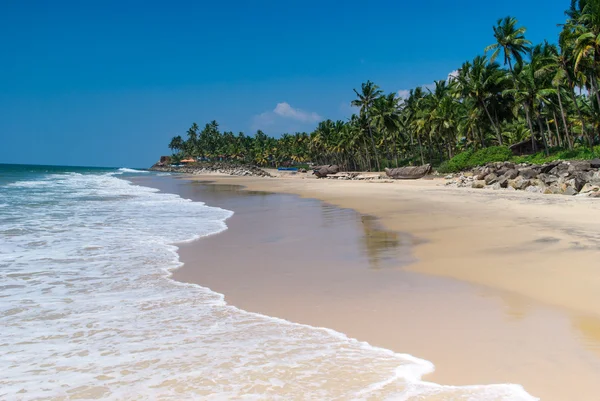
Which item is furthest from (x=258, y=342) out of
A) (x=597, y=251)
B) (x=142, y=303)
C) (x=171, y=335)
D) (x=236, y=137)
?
(x=236, y=137)

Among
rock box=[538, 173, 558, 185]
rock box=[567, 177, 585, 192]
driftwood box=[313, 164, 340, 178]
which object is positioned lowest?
rock box=[567, 177, 585, 192]

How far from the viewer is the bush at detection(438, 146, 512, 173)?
125ft

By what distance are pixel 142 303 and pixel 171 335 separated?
132 cm

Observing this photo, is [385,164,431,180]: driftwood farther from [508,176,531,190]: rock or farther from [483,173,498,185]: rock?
[508,176,531,190]: rock

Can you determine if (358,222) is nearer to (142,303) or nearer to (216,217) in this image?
(216,217)

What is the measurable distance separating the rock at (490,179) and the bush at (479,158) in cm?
1276

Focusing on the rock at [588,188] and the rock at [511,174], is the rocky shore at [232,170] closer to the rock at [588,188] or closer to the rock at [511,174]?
the rock at [511,174]

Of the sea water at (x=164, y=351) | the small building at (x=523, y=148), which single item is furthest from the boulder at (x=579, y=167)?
the sea water at (x=164, y=351)

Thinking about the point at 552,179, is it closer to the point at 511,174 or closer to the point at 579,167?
the point at 579,167

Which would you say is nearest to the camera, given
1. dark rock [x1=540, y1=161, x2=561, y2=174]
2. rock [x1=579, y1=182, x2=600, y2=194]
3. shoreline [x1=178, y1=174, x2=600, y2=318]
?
shoreline [x1=178, y1=174, x2=600, y2=318]

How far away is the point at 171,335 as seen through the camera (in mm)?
4387

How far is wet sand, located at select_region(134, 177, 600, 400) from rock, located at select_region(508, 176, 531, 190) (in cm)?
1090

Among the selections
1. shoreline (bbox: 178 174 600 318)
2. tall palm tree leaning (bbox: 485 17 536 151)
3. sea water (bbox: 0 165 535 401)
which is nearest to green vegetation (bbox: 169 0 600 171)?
tall palm tree leaning (bbox: 485 17 536 151)

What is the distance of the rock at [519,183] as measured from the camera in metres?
22.0
